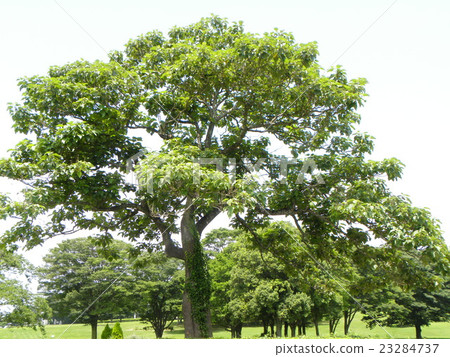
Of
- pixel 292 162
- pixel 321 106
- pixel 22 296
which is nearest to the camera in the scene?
pixel 321 106

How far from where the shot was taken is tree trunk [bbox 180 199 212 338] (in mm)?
11797

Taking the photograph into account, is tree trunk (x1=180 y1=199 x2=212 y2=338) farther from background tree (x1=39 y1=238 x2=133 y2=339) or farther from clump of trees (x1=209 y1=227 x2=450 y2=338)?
background tree (x1=39 y1=238 x2=133 y2=339)

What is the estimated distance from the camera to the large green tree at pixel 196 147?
8828 mm

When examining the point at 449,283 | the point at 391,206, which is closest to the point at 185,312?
the point at 391,206


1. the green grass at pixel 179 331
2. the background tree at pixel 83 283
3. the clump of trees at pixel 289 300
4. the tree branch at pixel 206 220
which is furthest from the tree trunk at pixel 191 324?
the background tree at pixel 83 283

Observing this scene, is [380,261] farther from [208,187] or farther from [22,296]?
[22,296]

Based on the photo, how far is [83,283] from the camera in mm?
32000

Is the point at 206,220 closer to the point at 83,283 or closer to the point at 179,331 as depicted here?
the point at 83,283

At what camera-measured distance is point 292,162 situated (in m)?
12.3

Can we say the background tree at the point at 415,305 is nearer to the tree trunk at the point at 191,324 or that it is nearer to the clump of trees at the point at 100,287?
the clump of trees at the point at 100,287

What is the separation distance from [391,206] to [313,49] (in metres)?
4.83

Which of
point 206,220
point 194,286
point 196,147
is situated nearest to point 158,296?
point 206,220

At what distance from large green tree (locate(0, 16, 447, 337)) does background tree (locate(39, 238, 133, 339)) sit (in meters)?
19.3

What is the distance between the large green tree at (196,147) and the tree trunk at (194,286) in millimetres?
38
